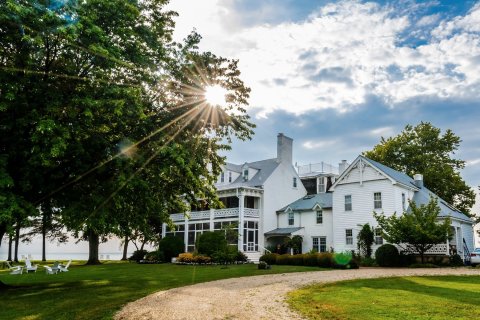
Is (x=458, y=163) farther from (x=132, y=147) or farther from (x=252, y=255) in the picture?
(x=132, y=147)

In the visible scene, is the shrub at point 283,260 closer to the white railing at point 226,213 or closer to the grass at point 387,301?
the white railing at point 226,213

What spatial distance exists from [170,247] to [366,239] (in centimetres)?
1803

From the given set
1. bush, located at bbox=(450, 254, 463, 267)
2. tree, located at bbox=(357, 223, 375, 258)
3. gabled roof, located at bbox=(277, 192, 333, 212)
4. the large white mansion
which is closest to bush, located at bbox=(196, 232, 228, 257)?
the large white mansion

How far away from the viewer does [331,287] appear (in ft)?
49.6

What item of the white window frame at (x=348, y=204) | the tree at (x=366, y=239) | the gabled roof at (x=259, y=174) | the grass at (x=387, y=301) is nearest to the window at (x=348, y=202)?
the white window frame at (x=348, y=204)

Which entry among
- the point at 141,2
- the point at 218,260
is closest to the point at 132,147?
the point at 141,2

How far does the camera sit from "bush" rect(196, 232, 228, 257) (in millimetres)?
31359

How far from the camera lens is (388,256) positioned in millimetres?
28984

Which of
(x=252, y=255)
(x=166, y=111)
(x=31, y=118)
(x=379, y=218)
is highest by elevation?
(x=166, y=111)

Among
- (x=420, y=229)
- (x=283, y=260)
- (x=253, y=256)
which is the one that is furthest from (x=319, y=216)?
(x=420, y=229)

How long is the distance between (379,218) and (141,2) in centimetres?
→ 2218

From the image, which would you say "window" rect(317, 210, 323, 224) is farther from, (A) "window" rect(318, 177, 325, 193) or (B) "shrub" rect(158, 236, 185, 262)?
(B) "shrub" rect(158, 236, 185, 262)

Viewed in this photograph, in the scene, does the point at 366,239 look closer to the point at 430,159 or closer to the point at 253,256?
the point at 253,256

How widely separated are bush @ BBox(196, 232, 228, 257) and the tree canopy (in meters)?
13.1
